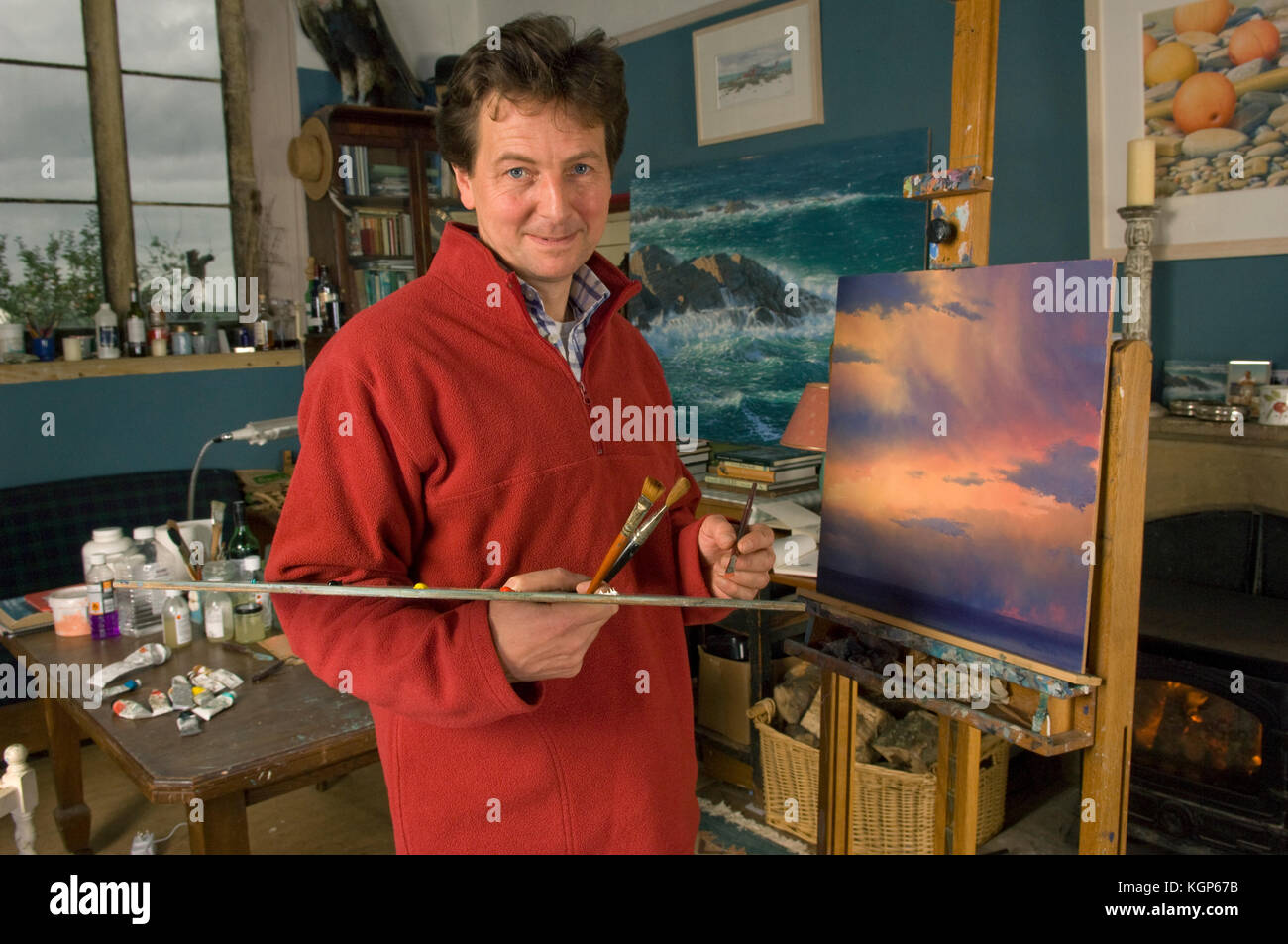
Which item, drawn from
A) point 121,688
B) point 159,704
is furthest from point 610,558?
point 121,688

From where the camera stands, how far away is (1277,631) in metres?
2.45

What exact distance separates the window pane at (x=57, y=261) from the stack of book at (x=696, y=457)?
2.80 m

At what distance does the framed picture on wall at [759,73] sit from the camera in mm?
3533

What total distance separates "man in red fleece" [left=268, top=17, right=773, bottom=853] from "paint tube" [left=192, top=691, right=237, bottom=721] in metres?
0.95

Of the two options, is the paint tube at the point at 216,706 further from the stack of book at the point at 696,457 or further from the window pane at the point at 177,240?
the window pane at the point at 177,240

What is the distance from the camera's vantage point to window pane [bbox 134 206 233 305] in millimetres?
4461

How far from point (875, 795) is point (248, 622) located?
179 cm

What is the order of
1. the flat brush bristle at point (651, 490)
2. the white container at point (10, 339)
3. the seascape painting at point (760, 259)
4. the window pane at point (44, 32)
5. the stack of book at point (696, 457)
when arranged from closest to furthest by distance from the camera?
the flat brush bristle at point (651, 490), the seascape painting at point (760, 259), the stack of book at point (696, 457), the white container at point (10, 339), the window pane at point (44, 32)

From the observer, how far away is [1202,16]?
8.16ft

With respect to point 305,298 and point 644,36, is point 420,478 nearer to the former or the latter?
point 644,36

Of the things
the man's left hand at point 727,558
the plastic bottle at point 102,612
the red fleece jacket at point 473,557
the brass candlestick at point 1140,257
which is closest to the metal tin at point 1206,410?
the brass candlestick at point 1140,257

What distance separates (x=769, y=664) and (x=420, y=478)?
2.22m

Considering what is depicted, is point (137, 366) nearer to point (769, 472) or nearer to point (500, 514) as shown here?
point (769, 472)

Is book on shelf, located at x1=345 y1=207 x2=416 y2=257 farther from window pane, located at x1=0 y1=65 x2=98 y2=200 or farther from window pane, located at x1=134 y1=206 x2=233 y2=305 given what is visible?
window pane, located at x1=0 y1=65 x2=98 y2=200
